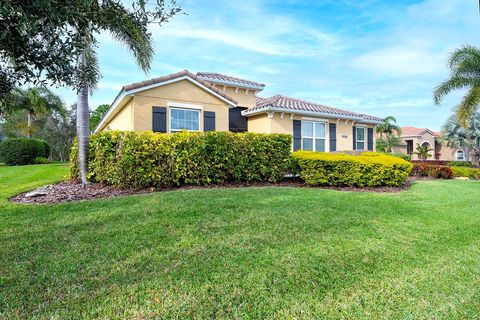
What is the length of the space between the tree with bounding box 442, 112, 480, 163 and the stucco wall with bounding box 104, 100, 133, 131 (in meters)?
34.6

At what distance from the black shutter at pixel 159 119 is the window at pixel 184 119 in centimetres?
39

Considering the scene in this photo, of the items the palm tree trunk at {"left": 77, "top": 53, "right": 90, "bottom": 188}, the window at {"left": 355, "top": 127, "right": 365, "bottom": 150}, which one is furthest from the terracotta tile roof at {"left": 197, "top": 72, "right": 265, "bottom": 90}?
the palm tree trunk at {"left": 77, "top": 53, "right": 90, "bottom": 188}

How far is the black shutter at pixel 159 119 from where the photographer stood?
43.2 feet

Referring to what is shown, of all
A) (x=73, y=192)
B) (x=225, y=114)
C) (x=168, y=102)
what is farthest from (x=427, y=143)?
(x=73, y=192)

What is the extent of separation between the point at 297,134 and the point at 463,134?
29077mm

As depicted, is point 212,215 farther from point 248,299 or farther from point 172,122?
point 172,122

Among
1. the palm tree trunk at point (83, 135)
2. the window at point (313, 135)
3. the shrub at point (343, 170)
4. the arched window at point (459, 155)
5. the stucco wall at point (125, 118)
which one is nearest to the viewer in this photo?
the palm tree trunk at point (83, 135)

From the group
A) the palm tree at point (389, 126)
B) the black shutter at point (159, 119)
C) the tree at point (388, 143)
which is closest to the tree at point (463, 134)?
the palm tree at point (389, 126)

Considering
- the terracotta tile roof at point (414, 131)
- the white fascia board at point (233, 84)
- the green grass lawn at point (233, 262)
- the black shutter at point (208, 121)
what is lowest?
the green grass lawn at point (233, 262)

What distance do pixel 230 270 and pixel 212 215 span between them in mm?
2242

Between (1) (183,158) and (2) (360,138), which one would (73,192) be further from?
(2) (360,138)

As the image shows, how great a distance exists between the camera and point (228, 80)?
1802 cm

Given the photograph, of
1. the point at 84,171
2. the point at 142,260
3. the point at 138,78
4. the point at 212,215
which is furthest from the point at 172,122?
the point at 142,260

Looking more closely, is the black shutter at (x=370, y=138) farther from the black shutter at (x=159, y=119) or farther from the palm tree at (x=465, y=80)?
the black shutter at (x=159, y=119)
